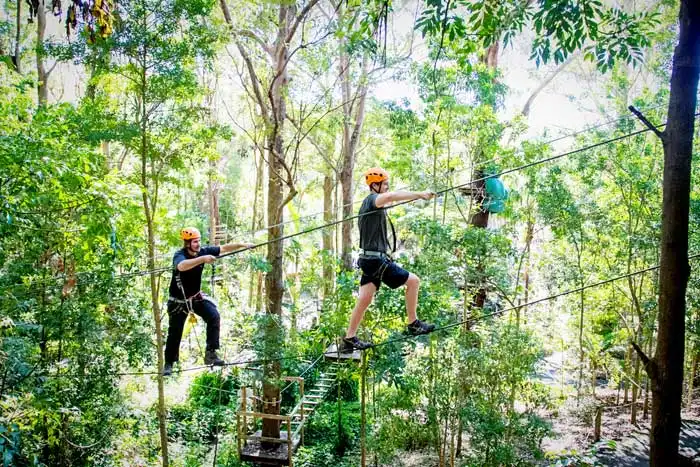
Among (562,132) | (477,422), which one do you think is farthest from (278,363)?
(562,132)

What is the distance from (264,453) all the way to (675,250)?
7894 millimetres

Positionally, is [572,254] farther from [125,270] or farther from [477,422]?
[125,270]

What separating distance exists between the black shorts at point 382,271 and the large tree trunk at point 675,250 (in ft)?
6.71

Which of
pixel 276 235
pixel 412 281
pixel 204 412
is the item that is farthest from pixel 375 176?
pixel 204 412

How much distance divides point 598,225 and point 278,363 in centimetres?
646

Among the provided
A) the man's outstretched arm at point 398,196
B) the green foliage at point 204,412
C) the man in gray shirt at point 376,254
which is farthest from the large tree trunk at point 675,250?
the green foliage at point 204,412

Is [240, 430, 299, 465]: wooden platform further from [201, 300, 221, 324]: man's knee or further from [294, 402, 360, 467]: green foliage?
[201, 300, 221, 324]: man's knee

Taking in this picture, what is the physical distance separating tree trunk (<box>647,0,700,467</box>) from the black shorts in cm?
205

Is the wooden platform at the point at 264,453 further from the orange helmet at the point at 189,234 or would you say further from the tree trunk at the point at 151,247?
the orange helmet at the point at 189,234

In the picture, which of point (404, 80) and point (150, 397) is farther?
point (150, 397)

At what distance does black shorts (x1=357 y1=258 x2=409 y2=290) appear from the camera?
13.8 feet

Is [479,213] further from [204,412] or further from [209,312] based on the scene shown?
[204,412]

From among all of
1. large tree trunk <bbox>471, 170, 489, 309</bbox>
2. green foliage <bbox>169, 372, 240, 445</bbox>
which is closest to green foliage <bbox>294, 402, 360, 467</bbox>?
green foliage <bbox>169, 372, 240, 445</bbox>

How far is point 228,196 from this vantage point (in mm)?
25125
